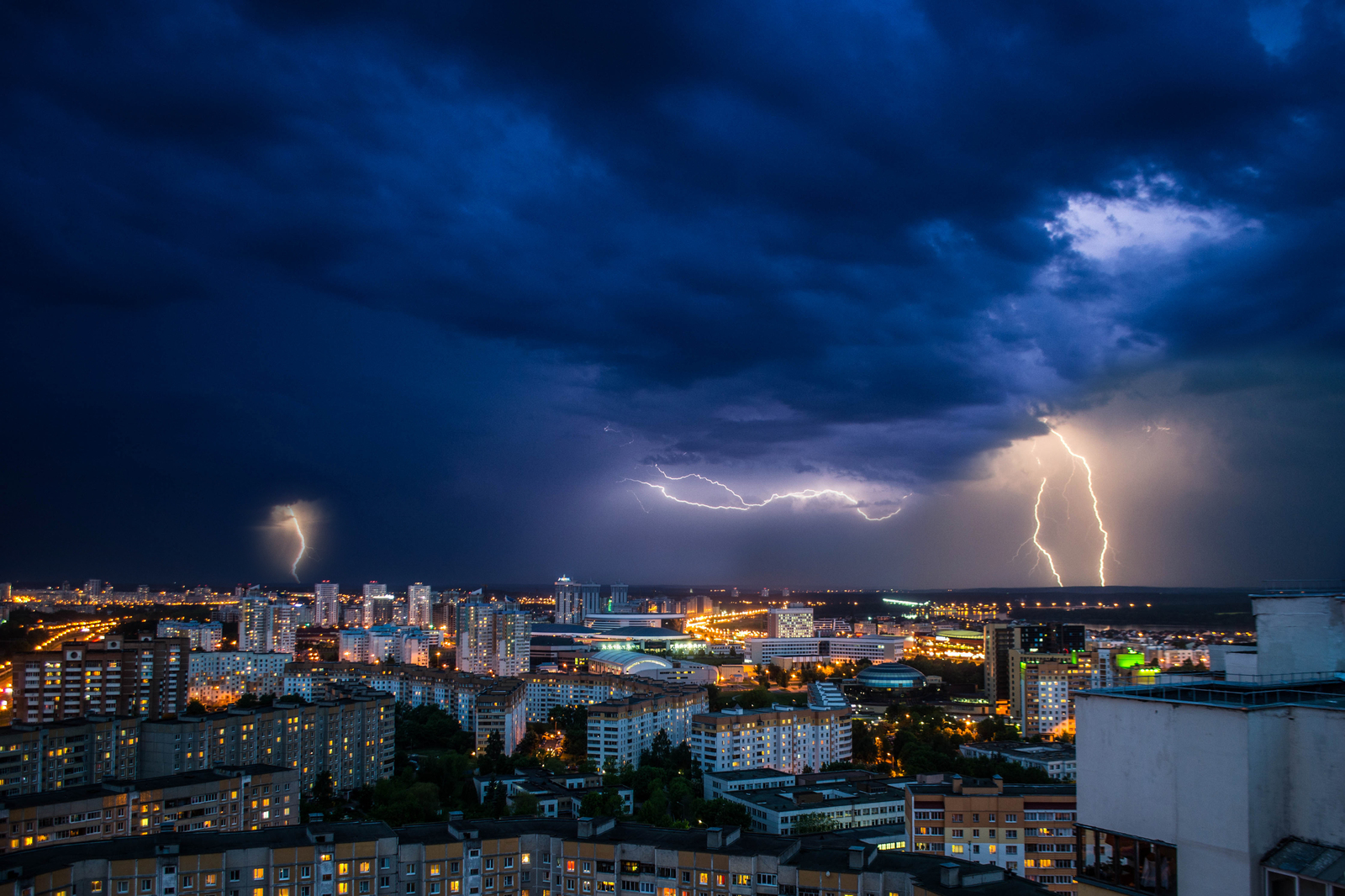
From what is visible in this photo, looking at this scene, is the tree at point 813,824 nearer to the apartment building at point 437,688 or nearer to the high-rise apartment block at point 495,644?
the apartment building at point 437,688

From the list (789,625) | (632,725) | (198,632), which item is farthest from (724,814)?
(789,625)

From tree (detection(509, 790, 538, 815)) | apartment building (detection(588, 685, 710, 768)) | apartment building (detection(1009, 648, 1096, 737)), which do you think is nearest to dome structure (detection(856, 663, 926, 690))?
apartment building (detection(1009, 648, 1096, 737))

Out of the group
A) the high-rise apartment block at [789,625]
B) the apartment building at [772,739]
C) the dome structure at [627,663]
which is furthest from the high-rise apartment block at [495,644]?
the high-rise apartment block at [789,625]

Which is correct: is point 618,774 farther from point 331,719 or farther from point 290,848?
point 290,848

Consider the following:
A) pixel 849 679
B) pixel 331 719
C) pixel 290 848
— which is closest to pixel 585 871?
pixel 290 848

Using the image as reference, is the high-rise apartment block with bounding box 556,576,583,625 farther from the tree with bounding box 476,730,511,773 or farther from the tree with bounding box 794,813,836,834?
the tree with bounding box 794,813,836,834
